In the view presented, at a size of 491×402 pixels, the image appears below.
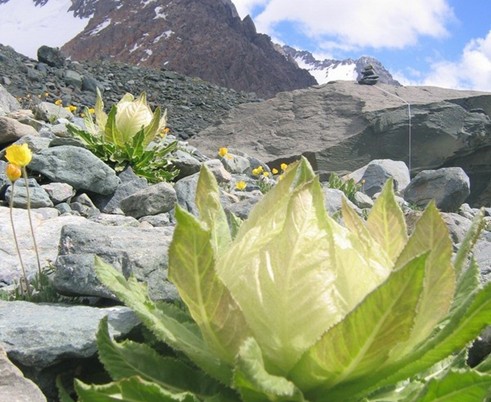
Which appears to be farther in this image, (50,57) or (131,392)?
(50,57)

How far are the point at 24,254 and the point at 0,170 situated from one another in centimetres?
205

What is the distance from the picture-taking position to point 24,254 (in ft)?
10.6

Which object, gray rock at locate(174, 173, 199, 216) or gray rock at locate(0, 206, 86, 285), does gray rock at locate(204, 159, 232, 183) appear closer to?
gray rock at locate(174, 173, 199, 216)

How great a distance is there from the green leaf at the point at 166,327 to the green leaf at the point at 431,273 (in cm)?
37

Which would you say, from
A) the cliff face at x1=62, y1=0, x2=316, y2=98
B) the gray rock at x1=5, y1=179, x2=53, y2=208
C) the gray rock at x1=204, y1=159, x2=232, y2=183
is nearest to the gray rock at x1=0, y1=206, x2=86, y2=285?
the gray rock at x1=5, y1=179, x2=53, y2=208

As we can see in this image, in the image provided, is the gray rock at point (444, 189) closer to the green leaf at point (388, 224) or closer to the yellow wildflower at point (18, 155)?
the yellow wildflower at point (18, 155)

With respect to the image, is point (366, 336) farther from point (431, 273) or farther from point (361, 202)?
point (361, 202)

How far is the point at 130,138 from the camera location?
6.06 m

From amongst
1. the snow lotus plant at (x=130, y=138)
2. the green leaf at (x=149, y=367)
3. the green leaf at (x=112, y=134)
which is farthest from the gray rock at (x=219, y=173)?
the green leaf at (x=149, y=367)

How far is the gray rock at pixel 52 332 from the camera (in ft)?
5.71

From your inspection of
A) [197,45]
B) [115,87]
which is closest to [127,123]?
[115,87]

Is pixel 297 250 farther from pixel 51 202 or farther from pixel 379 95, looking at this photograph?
pixel 379 95

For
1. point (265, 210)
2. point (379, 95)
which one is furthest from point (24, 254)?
point (379, 95)

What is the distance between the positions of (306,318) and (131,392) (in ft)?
1.17
